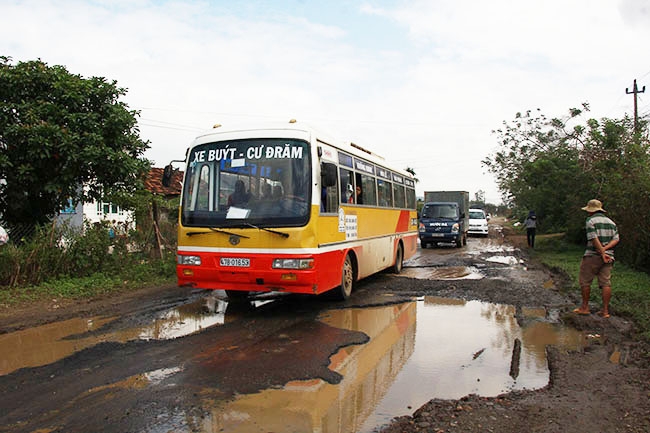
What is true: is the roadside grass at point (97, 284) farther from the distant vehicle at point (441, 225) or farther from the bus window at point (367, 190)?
the distant vehicle at point (441, 225)

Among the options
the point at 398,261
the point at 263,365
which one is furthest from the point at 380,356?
the point at 398,261

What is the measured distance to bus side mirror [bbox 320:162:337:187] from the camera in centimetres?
783

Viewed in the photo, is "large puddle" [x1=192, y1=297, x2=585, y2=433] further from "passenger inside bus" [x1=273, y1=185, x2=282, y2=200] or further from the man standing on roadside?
"passenger inside bus" [x1=273, y1=185, x2=282, y2=200]

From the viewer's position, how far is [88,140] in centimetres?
1086

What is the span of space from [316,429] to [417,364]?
210 cm

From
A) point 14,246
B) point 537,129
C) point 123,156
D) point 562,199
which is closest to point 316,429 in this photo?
point 14,246

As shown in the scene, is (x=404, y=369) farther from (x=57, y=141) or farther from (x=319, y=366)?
(x=57, y=141)

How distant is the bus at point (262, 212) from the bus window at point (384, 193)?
2.99 m

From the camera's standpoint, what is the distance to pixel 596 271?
7824 millimetres

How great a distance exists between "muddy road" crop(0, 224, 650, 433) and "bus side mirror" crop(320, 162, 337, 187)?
2.12 metres

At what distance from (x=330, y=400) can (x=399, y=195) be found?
9380 millimetres

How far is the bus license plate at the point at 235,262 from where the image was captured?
745cm

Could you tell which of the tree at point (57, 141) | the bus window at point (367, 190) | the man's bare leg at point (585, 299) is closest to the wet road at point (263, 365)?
the man's bare leg at point (585, 299)

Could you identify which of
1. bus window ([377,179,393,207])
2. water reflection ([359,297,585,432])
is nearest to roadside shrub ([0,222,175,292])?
bus window ([377,179,393,207])
